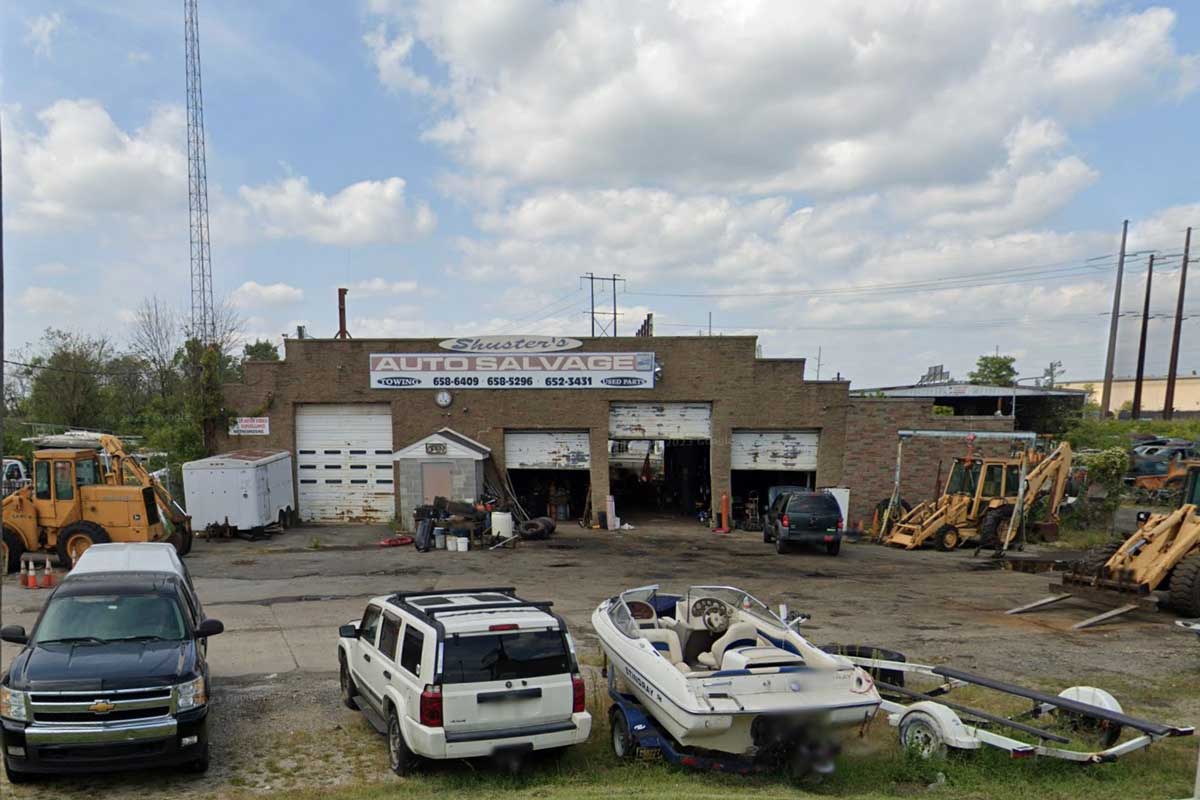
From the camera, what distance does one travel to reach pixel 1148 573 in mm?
14523

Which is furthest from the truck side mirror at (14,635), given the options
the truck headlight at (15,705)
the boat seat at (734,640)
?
the boat seat at (734,640)

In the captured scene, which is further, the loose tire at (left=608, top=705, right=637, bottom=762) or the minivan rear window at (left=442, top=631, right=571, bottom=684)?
the loose tire at (left=608, top=705, right=637, bottom=762)

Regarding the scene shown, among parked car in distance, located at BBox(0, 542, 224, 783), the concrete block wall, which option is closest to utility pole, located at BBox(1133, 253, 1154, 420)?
the concrete block wall

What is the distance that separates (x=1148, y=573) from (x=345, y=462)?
22.6 metres

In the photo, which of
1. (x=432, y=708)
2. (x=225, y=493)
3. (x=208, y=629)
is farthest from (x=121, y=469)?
(x=432, y=708)

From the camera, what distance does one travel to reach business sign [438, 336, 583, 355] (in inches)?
1095

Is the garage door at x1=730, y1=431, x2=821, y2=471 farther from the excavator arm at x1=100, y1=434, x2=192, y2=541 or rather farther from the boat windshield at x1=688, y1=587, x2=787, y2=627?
the boat windshield at x1=688, y1=587, x2=787, y2=627

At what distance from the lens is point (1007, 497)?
934 inches

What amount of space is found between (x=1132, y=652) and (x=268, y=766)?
11.5m

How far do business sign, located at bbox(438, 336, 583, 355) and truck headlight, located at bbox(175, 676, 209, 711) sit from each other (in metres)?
20.5

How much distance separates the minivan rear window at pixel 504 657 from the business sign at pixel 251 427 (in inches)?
906

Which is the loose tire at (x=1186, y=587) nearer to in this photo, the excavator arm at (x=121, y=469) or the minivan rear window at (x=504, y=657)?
the minivan rear window at (x=504, y=657)

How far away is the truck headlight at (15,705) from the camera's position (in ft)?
23.7

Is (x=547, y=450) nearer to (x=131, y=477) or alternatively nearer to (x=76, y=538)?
(x=131, y=477)
